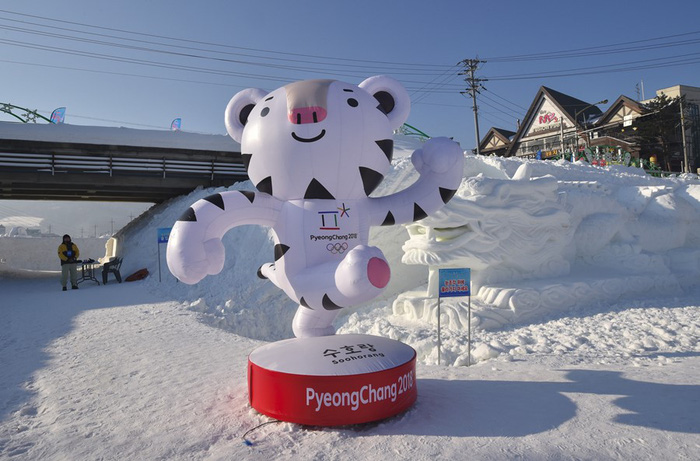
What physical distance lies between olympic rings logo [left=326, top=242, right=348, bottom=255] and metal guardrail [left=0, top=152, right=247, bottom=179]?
1225 centimetres

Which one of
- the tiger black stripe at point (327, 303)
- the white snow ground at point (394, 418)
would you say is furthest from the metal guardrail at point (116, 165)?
the tiger black stripe at point (327, 303)

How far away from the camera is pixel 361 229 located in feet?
12.3

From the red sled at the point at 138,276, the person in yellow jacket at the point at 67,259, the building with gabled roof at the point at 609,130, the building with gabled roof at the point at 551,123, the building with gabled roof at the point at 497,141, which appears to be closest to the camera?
the person in yellow jacket at the point at 67,259

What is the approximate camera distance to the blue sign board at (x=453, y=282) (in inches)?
216

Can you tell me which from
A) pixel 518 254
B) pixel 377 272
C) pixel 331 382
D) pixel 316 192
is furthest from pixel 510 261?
pixel 377 272

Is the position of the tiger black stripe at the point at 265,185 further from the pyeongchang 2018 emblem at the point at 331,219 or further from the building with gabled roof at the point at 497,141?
the building with gabled roof at the point at 497,141

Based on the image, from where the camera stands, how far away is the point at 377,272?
9.62 feet

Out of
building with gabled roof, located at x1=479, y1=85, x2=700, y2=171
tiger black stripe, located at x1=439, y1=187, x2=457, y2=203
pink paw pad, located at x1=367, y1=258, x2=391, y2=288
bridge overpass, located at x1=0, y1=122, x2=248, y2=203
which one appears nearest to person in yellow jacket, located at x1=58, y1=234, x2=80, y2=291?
bridge overpass, located at x1=0, y1=122, x2=248, y2=203

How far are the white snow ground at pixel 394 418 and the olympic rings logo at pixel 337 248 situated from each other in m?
1.34

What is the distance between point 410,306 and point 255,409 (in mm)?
4477

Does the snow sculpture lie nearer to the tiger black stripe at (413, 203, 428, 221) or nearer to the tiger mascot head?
the tiger black stripe at (413, 203, 428, 221)

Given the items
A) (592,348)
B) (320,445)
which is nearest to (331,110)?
(320,445)

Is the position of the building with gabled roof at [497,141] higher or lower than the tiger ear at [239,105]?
higher

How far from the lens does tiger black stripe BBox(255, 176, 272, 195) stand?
3652mm
